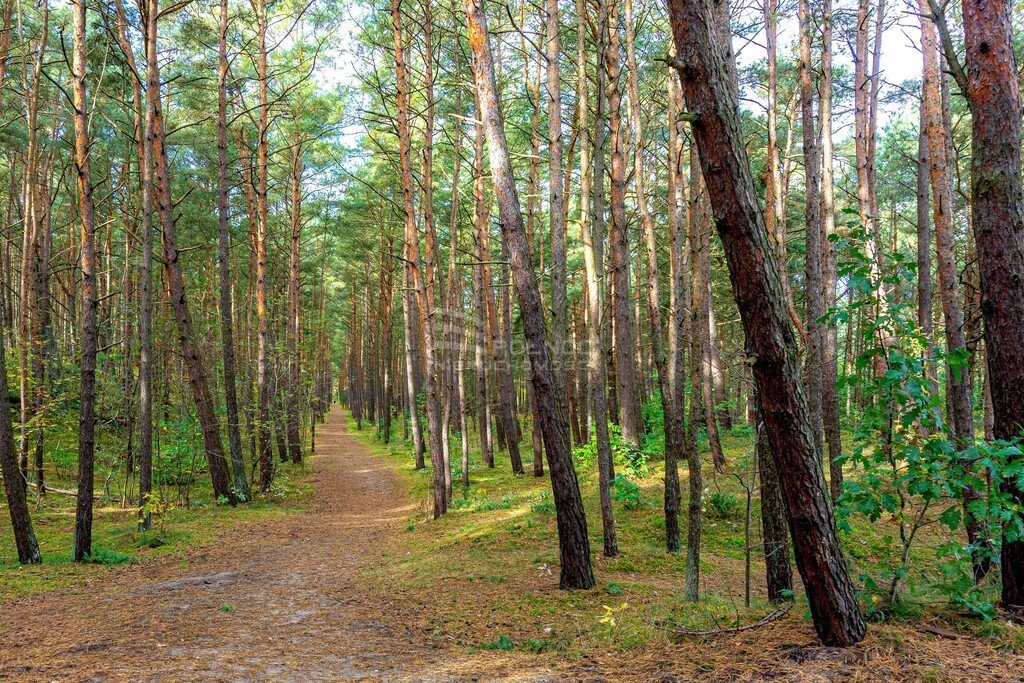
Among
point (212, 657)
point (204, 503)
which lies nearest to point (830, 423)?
point (212, 657)

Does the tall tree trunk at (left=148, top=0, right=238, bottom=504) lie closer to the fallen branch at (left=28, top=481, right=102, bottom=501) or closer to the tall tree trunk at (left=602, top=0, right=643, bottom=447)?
the fallen branch at (left=28, top=481, right=102, bottom=501)

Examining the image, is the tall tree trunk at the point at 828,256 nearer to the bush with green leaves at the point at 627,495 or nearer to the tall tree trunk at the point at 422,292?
the bush with green leaves at the point at 627,495

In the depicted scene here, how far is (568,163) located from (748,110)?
233 inches

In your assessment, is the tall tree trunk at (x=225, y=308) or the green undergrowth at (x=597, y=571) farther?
the tall tree trunk at (x=225, y=308)

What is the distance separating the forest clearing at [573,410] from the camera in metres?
3.63

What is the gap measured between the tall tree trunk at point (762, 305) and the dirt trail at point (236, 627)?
2.27 metres

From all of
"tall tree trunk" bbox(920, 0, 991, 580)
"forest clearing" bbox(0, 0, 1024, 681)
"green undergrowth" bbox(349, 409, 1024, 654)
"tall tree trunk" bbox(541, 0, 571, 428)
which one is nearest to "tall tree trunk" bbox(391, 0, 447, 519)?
"forest clearing" bbox(0, 0, 1024, 681)

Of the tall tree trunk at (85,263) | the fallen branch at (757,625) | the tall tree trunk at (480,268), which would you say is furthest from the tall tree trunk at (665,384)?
the tall tree trunk at (85,263)

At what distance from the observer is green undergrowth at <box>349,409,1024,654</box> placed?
16.6 ft

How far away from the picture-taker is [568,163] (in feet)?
51.5

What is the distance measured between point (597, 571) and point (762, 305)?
16.8 ft

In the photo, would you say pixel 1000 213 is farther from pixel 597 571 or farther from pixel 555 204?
pixel 597 571

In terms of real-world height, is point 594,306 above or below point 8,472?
above

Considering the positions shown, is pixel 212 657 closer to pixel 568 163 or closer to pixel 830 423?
pixel 830 423
